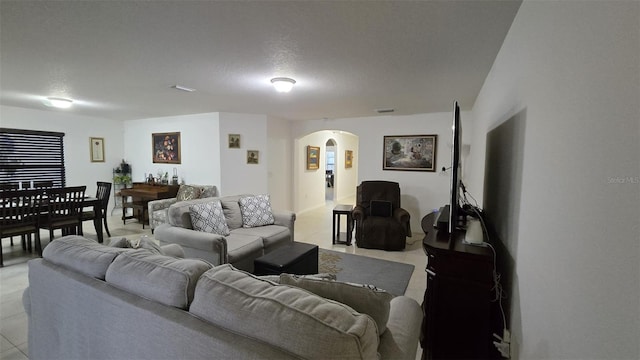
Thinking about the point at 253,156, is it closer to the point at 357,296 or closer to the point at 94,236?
the point at 94,236

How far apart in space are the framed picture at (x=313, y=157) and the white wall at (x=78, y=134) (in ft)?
14.9

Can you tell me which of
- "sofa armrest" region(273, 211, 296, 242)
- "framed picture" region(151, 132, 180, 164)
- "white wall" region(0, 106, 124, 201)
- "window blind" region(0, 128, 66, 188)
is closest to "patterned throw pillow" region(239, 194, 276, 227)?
"sofa armrest" region(273, 211, 296, 242)

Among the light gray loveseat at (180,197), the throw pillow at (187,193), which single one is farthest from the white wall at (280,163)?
the throw pillow at (187,193)

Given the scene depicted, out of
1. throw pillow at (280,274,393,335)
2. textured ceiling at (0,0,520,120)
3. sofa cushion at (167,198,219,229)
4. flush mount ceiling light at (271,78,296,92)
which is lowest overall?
sofa cushion at (167,198,219,229)

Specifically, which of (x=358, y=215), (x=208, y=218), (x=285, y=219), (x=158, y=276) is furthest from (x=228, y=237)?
(x=158, y=276)

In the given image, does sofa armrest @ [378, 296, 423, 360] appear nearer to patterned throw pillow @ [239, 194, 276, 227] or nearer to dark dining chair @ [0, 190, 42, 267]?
patterned throw pillow @ [239, 194, 276, 227]

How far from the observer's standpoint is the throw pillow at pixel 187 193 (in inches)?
213

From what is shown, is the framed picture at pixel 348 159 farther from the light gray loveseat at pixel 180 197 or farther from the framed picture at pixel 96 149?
the framed picture at pixel 96 149

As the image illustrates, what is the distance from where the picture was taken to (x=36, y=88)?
3678 millimetres

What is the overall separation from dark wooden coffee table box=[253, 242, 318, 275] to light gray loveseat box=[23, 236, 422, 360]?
126 cm

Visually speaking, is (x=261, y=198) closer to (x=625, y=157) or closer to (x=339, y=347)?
(x=339, y=347)

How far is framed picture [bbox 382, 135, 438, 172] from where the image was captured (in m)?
5.30

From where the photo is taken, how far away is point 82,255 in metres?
1.46

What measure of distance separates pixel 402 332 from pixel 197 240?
2346mm
